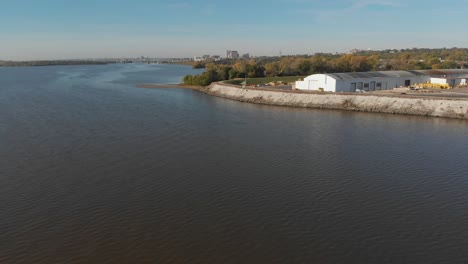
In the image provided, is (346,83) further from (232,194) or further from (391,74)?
(232,194)

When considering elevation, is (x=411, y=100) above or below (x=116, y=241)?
above

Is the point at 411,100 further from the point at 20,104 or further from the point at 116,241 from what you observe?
the point at 20,104

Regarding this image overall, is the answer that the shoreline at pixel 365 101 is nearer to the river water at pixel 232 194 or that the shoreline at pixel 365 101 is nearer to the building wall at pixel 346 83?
the building wall at pixel 346 83

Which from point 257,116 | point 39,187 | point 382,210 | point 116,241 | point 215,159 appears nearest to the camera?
point 116,241

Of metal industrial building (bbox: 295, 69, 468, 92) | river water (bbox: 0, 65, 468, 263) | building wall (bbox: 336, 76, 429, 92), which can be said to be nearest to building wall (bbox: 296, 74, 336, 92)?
metal industrial building (bbox: 295, 69, 468, 92)

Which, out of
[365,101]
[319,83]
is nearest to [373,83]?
[319,83]

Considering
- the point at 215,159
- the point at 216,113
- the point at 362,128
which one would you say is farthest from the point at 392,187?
the point at 216,113

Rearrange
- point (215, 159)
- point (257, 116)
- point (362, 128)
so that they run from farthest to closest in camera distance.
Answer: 1. point (257, 116)
2. point (362, 128)
3. point (215, 159)
